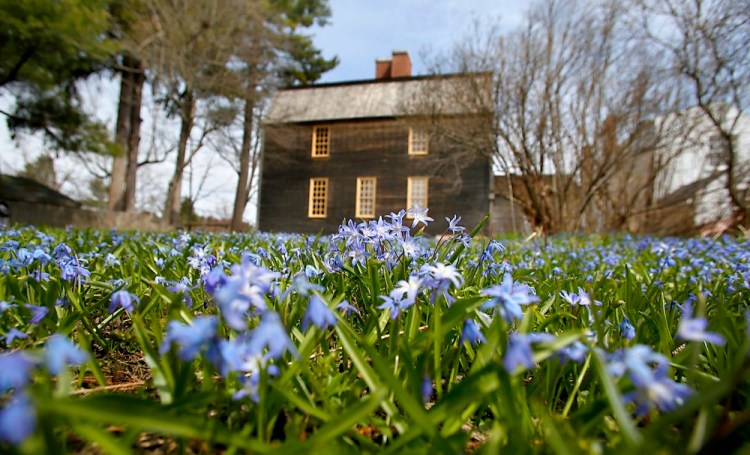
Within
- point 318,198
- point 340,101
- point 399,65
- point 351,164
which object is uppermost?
point 399,65

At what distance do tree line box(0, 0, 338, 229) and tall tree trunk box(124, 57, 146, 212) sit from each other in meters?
0.05

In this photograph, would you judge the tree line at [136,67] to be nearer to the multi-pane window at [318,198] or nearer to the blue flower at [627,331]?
the multi-pane window at [318,198]

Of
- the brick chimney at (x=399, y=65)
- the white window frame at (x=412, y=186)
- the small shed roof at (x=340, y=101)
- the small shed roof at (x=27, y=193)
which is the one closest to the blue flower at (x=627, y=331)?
the white window frame at (x=412, y=186)

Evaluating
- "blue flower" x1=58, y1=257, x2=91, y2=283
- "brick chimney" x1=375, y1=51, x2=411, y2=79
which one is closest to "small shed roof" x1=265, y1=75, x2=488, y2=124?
"brick chimney" x1=375, y1=51, x2=411, y2=79

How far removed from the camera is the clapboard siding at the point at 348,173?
2152cm

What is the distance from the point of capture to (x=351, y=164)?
23125 millimetres

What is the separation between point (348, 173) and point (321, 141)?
281 centimetres

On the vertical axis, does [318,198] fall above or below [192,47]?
below

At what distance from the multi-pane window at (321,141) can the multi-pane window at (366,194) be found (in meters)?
2.90

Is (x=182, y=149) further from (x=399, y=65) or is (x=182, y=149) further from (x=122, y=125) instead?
(x=399, y=65)

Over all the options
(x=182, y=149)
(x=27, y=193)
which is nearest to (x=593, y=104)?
(x=182, y=149)

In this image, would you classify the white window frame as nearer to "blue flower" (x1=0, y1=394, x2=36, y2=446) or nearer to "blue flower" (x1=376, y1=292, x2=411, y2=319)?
"blue flower" (x1=376, y1=292, x2=411, y2=319)

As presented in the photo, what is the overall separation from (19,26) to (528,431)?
14766 millimetres

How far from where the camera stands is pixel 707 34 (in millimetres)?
11633
